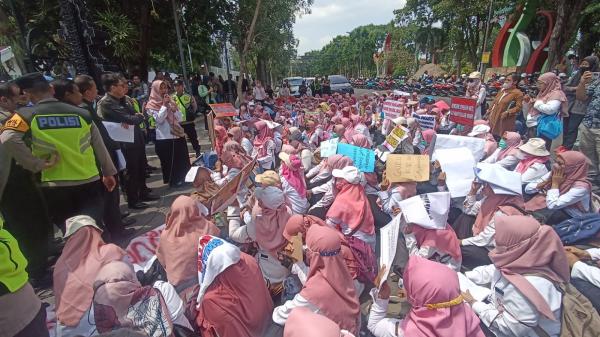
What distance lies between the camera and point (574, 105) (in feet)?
18.9

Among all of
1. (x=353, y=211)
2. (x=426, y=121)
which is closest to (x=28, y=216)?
(x=353, y=211)

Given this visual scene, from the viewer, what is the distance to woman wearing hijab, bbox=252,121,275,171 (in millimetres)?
5613

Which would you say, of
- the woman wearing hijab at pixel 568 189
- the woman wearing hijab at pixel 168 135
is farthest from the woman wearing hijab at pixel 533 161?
the woman wearing hijab at pixel 168 135

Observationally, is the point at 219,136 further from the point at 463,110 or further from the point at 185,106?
the point at 463,110

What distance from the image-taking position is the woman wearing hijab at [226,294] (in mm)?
2068

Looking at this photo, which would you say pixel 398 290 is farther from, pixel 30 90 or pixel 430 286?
pixel 30 90

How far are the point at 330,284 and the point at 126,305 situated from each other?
1165 mm

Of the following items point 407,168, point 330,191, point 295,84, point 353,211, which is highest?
point 295,84

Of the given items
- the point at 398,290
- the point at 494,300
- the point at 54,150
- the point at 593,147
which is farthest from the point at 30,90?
the point at 593,147

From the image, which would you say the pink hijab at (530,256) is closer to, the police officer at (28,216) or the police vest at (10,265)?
the police vest at (10,265)

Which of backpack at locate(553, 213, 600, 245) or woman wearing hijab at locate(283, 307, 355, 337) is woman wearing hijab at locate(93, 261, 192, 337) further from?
backpack at locate(553, 213, 600, 245)

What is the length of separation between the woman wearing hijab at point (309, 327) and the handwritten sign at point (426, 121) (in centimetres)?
535

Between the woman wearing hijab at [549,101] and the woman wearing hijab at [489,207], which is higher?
the woman wearing hijab at [549,101]

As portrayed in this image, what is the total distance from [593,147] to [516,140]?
5.63ft
